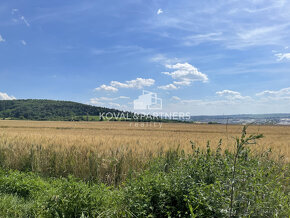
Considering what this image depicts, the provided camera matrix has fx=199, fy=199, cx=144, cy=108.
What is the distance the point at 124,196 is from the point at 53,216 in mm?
1678

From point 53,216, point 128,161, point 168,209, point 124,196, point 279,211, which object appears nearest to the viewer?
point 279,211

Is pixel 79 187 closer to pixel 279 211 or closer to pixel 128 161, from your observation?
pixel 128 161

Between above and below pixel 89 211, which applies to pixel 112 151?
above

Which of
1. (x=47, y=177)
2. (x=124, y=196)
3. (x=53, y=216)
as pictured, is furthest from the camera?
A: (x=47, y=177)

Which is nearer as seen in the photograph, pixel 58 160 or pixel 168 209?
pixel 168 209

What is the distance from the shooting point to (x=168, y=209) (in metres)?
3.61

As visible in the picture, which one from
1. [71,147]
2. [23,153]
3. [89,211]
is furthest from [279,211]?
[23,153]

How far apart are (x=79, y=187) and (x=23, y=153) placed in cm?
568

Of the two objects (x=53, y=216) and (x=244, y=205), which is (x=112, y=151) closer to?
(x=53, y=216)

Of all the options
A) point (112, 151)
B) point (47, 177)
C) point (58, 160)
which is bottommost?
point (47, 177)

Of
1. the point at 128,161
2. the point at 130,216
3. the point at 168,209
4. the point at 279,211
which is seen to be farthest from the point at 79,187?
the point at 279,211

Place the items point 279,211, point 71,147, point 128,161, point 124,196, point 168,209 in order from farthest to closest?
point 71,147, point 128,161, point 124,196, point 168,209, point 279,211

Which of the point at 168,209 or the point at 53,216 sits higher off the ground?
the point at 168,209

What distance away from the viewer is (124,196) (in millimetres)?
4031
